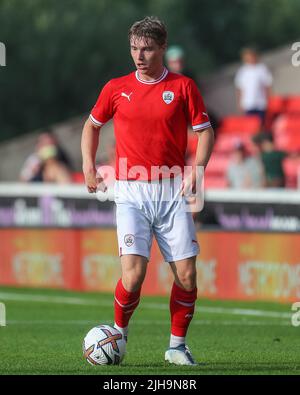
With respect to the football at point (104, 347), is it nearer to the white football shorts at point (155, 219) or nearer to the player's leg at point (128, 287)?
the player's leg at point (128, 287)

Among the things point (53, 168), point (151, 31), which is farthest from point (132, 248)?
point (53, 168)

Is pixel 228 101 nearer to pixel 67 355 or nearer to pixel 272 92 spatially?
pixel 272 92

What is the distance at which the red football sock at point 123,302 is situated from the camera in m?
10.4

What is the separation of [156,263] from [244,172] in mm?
2316

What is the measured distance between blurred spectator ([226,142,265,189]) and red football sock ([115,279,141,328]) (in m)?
10.1

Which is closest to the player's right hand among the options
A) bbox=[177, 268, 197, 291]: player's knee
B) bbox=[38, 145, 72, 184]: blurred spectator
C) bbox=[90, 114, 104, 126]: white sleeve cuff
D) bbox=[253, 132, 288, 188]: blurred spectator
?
bbox=[90, 114, 104, 126]: white sleeve cuff

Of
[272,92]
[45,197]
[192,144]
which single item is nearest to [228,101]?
[272,92]

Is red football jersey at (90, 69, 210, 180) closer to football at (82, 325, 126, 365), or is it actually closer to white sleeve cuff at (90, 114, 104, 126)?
white sleeve cuff at (90, 114, 104, 126)

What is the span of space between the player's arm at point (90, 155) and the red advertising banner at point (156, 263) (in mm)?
7606

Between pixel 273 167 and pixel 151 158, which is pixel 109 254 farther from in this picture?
pixel 151 158

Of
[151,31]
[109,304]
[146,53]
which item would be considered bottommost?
[109,304]

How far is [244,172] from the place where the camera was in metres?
20.8

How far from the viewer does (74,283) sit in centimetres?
2073

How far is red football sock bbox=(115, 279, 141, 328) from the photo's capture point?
34.0ft
